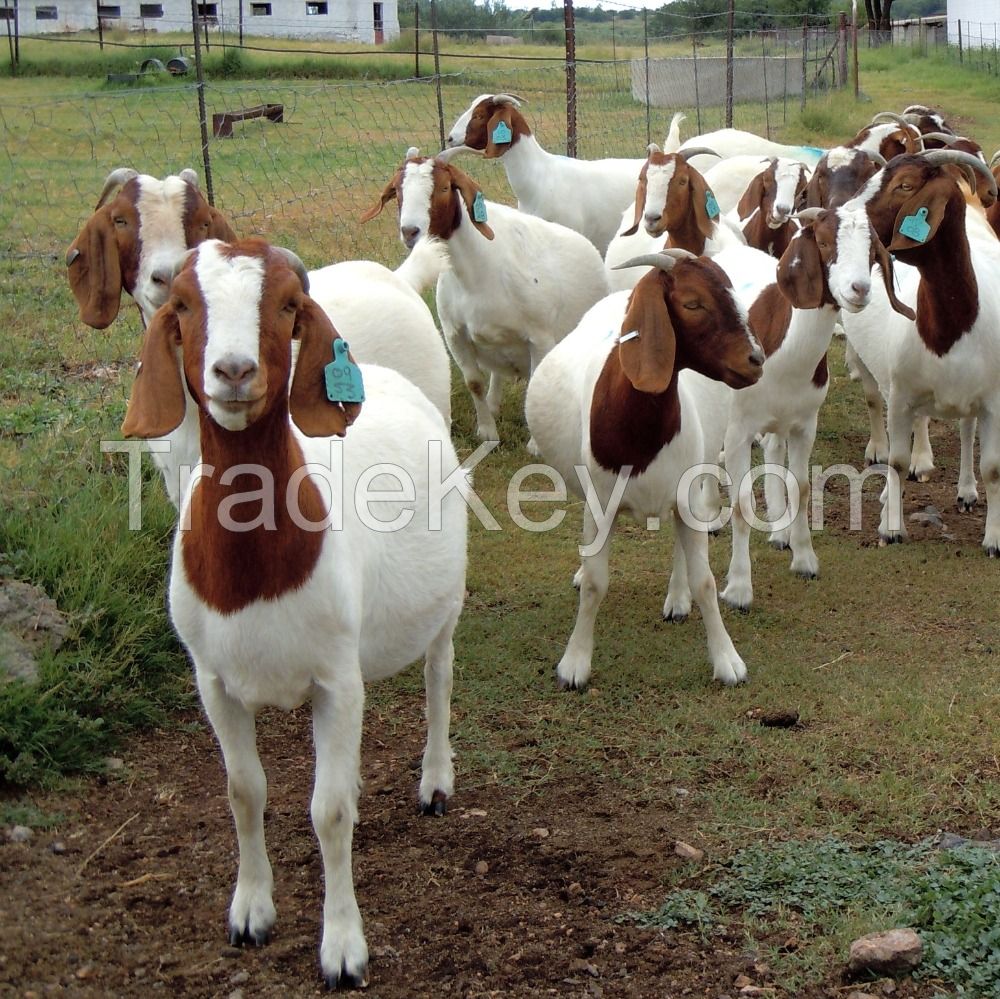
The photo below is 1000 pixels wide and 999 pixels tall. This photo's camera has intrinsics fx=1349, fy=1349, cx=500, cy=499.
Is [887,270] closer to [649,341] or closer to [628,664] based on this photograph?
[649,341]

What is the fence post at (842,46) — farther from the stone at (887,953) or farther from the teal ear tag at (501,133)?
the stone at (887,953)

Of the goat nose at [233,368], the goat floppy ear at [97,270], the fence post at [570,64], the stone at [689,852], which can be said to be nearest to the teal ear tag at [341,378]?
the goat nose at [233,368]

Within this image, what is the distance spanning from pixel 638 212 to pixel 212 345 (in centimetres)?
535

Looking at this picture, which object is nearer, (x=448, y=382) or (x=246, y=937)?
(x=246, y=937)

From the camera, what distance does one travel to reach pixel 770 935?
3.39m

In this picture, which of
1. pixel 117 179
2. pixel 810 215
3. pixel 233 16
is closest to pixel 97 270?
pixel 117 179

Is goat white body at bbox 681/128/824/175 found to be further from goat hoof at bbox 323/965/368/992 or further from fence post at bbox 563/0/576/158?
goat hoof at bbox 323/965/368/992

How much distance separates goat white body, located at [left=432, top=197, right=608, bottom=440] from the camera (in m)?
7.36

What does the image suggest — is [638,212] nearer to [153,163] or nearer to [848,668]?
[848,668]

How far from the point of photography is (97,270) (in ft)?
15.3

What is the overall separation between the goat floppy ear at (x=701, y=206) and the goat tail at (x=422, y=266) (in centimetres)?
158

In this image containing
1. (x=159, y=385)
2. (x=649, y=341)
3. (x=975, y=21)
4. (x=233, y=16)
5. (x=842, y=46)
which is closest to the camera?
(x=159, y=385)

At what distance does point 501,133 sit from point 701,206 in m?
2.03

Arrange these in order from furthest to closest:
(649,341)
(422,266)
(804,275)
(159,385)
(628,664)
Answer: (422,266)
(804,275)
(628,664)
(649,341)
(159,385)
